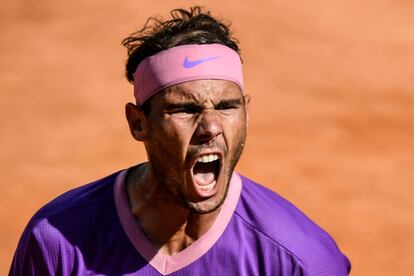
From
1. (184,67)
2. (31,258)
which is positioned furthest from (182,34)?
(31,258)

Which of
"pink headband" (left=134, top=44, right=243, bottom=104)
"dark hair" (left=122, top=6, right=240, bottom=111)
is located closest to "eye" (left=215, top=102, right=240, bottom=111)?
"pink headband" (left=134, top=44, right=243, bottom=104)

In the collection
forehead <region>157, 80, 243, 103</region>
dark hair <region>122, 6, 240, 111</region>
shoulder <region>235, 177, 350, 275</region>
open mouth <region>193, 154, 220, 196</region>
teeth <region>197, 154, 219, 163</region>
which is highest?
dark hair <region>122, 6, 240, 111</region>

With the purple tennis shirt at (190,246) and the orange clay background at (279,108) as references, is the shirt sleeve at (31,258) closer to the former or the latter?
the purple tennis shirt at (190,246)

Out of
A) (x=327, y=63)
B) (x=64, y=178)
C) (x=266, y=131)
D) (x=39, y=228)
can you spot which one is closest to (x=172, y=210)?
(x=39, y=228)

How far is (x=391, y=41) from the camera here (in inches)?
484

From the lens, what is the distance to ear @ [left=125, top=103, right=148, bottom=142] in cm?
454

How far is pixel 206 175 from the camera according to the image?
4441 millimetres

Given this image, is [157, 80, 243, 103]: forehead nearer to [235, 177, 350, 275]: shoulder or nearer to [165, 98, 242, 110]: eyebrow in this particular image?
[165, 98, 242, 110]: eyebrow

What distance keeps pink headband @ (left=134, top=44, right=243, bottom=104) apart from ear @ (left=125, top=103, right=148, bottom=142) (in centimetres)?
4

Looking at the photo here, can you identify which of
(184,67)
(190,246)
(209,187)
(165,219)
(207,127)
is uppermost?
(184,67)

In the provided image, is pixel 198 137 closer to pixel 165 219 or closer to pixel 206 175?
pixel 206 175

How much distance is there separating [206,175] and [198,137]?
22 cm

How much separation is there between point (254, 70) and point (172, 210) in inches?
287

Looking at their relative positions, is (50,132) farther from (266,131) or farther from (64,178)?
(266,131)
